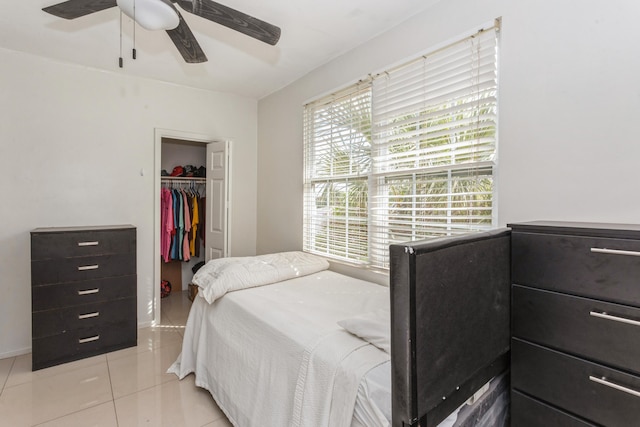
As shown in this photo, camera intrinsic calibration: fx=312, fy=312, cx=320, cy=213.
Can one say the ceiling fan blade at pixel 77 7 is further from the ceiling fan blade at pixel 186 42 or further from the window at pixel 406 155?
the window at pixel 406 155

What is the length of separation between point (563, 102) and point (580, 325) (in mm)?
1057

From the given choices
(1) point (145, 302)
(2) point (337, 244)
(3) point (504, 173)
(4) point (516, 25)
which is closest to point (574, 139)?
(3) point (504, 173)

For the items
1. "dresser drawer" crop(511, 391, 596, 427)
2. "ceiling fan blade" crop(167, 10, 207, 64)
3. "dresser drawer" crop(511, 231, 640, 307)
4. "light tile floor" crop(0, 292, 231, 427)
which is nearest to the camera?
"dresser drawer" crop(511, 231, 640, 307)

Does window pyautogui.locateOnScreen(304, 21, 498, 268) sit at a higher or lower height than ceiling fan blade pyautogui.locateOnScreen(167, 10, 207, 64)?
lower

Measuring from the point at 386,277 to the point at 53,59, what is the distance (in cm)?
364

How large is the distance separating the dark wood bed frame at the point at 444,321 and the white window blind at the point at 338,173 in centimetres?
143

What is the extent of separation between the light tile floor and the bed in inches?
7.2

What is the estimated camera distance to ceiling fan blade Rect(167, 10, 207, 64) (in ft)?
5.97

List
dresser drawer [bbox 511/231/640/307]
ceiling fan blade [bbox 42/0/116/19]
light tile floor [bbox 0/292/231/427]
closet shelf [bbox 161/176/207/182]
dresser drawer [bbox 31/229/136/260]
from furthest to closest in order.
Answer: closet shelf [bbox 161/176/207/182] → dresser drawer [bbox 31/229/136/260] → light tile floor [bbox 0/292/231/427] → ceiling fan blade [bbox 42/0/116/19] → dresser drawer [bbox 511/231/640/307]

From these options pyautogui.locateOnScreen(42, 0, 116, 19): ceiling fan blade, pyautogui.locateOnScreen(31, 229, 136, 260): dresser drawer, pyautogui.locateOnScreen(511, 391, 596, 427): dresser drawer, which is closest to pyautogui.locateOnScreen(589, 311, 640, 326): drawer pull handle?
pyautogui.locateOnScreen(511, 391, 596, 427): dresser drawer

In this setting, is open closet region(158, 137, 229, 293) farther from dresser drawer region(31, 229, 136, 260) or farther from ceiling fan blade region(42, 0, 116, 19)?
ceiling fan blade region(42, 0, 116, 19)

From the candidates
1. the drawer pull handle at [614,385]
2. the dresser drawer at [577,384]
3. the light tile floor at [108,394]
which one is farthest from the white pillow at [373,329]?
the light tile floor at [108,394]

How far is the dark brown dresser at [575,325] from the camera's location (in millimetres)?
1022

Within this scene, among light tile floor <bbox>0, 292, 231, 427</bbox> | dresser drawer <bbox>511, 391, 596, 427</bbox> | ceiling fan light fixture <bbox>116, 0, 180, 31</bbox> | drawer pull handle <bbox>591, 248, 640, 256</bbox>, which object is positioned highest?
ceiling fan light fixture <bbox>116, 0, 180, 31</bbox>
